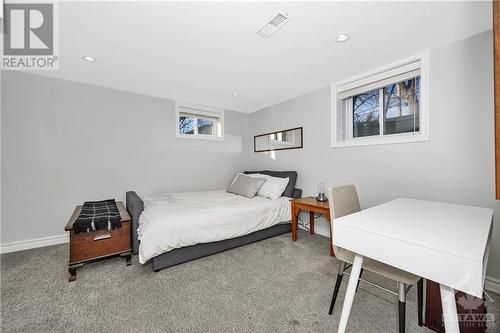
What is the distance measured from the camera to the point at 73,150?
2768mm

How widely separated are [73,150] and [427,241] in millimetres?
3848

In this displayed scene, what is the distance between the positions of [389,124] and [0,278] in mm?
4456

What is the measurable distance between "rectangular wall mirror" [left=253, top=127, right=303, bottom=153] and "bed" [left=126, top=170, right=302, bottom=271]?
1111mm

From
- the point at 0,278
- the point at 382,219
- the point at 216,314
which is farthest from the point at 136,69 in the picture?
the point at 382,219

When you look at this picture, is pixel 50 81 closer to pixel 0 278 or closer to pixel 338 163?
pixel 0 278

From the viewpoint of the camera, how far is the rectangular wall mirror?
3.39 metres

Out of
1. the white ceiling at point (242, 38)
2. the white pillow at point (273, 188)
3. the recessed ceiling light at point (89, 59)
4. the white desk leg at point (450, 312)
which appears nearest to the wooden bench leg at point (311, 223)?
the white pillow at point (273, 188)

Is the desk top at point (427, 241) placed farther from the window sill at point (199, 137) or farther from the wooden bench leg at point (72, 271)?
the window sill at point (199, 137)

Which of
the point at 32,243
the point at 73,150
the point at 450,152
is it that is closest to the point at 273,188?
the point at 450,152

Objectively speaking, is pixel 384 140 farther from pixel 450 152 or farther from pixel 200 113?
pixel 200 113

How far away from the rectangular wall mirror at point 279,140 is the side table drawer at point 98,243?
2689mm

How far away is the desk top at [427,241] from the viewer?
0.70 m

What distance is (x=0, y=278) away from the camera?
6.02 ft

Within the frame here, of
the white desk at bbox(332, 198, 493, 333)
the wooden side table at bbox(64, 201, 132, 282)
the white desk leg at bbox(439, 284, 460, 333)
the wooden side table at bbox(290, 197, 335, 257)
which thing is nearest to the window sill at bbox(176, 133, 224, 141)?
the wooden side table at bbox(64, 201, 132, 282)
